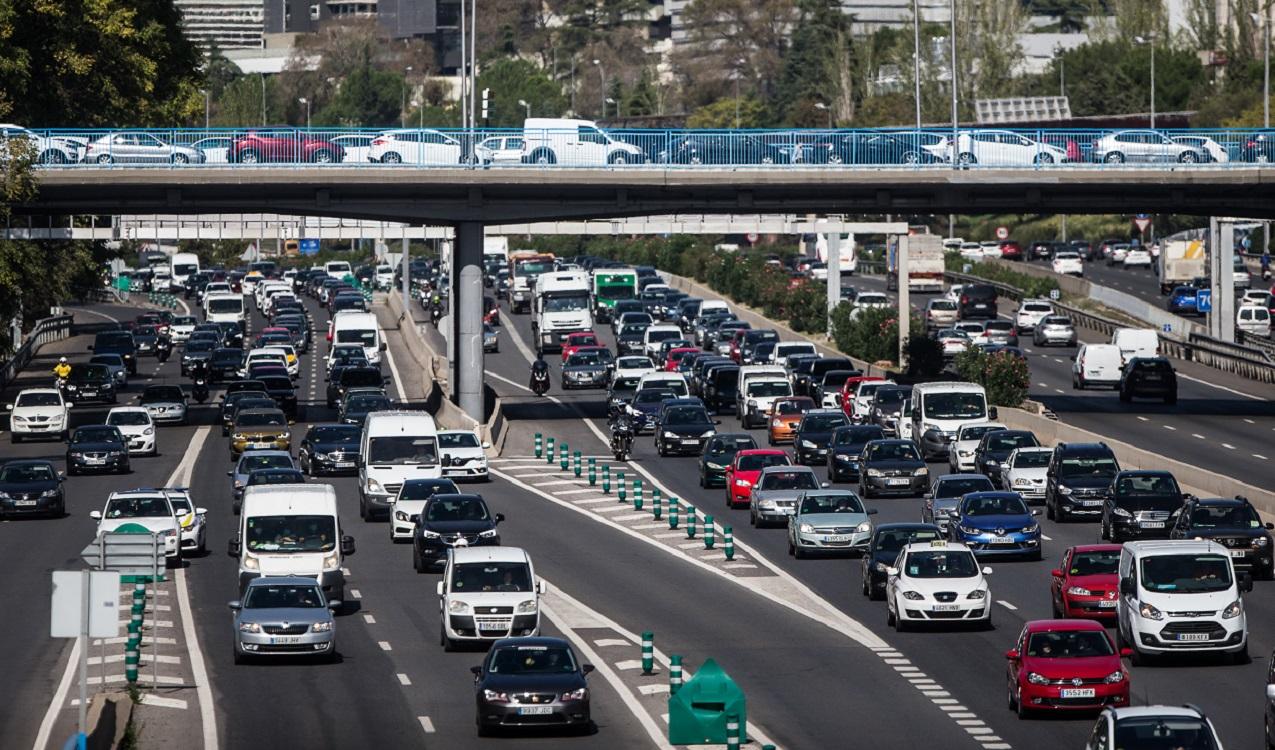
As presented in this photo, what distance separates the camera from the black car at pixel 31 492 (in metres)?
52.2

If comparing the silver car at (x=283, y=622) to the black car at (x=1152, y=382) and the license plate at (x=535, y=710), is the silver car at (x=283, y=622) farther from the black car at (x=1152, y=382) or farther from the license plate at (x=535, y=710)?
the black car at (x=1152, y=382)

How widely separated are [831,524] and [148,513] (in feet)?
42.4

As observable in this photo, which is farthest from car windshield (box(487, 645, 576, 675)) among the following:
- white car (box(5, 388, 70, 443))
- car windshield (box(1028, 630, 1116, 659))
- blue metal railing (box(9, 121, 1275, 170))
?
white car (box(5, 388, 70, 443))

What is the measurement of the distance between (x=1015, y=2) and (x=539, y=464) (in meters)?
128

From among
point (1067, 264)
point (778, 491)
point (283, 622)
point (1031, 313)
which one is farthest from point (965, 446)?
point (1067, 264)

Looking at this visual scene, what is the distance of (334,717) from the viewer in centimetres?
3003

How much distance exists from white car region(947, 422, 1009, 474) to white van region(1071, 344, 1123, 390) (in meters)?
24.1

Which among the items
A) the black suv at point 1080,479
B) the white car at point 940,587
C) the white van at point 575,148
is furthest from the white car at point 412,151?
the white car at point 940,587

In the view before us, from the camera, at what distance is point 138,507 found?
44.8 meters

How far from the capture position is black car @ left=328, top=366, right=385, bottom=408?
76750 millimetres

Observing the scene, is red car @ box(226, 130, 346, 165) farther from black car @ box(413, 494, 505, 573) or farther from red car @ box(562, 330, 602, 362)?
black car @ box(413, 494, 505, 573)

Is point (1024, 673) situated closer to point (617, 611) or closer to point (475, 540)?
point (617, 611)

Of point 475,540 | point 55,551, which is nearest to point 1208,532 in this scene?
point 475,540

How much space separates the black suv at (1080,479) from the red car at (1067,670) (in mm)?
19792
